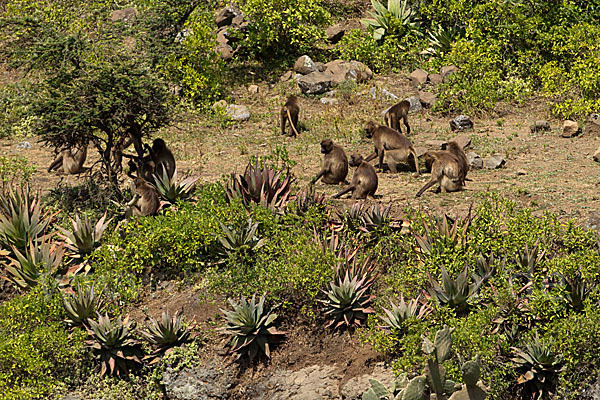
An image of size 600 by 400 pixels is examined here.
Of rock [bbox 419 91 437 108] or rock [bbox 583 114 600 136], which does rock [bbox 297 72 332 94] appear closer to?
rock [bbox 419 91 437 108]

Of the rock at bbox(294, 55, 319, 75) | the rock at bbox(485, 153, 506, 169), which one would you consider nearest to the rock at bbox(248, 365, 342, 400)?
the rock at bbox(485, 153, 506, 169)

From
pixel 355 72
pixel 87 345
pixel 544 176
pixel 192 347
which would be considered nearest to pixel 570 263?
pixel 544 176

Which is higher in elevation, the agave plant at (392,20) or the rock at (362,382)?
the agave plant at (392,20)

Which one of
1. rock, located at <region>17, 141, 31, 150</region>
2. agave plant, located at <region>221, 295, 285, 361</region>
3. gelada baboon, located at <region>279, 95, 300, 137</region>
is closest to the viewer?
agave plant, located at <region>221, 295, 285, 361</region>

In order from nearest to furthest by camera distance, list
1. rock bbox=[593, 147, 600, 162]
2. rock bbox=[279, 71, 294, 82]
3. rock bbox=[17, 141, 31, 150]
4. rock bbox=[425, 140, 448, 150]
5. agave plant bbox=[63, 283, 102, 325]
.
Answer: agave plant bbox=[63, 283, 102, 325], rock bbox=[593, 147, 600, 162], rock bbox=[425, 140, 448, 150], rock bbox=[17, 141, 31, 150], rock bbox=[279, 71, 294, 82]

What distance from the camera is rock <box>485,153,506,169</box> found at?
13758 mm

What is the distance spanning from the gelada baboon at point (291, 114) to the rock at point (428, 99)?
3.15 meters

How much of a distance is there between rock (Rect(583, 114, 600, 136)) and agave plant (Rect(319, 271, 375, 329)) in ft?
24.2

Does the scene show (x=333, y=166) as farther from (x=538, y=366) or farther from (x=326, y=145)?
(x=538, y=366)

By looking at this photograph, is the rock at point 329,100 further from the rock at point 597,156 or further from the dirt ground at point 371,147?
the rock at point 597,156

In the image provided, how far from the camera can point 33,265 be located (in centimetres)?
1080

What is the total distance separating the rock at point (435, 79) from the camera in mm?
18312

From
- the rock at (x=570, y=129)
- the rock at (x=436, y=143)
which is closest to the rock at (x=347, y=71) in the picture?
the rock at (x=436, y=143)

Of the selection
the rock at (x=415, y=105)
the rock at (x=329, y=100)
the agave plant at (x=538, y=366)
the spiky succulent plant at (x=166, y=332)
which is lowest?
the agave plant at (x=538, y=366)
